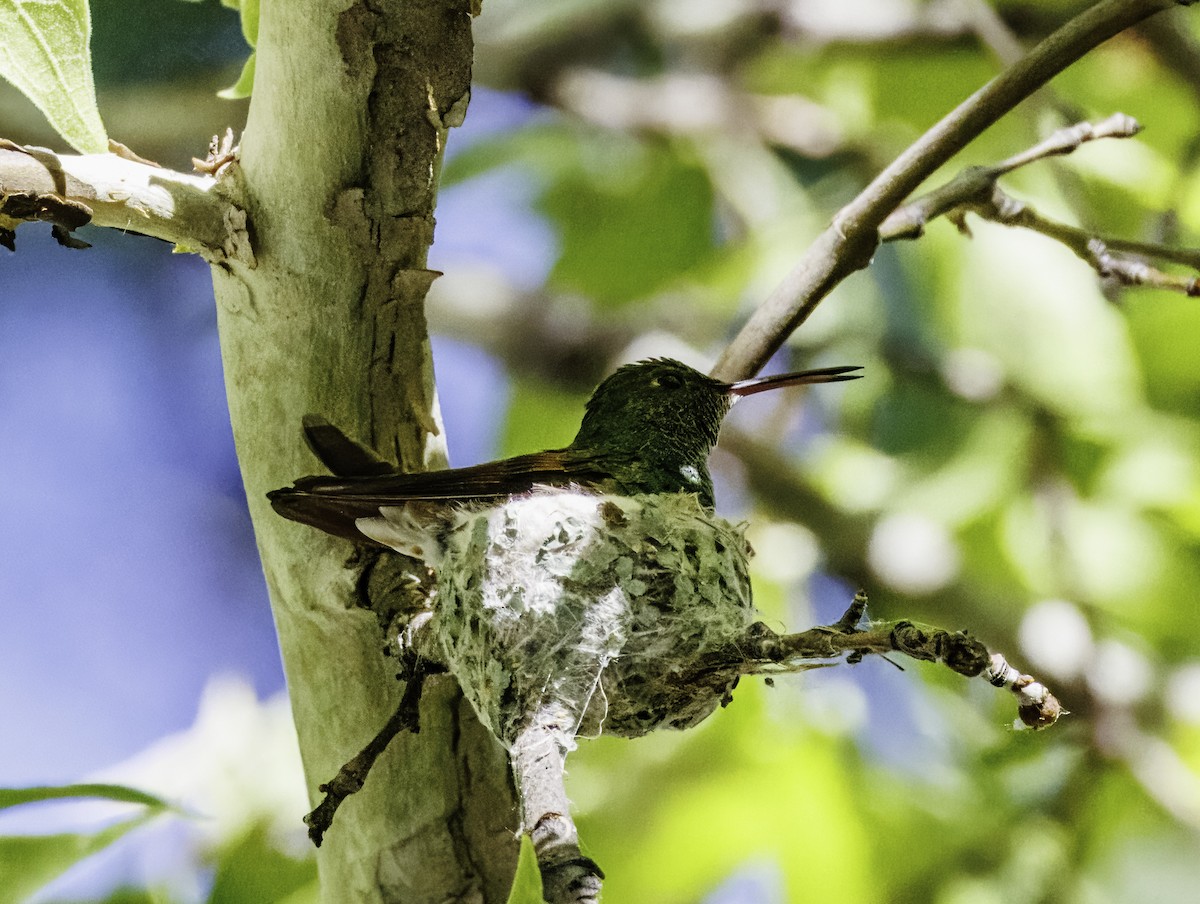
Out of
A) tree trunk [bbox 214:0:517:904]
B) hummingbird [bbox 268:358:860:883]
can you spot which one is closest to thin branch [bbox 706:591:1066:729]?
hummingbird [bbox 268:358:860:883]

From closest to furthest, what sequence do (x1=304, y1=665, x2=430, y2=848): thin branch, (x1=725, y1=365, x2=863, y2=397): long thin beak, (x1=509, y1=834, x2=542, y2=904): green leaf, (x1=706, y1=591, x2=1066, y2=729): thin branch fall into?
(x1=706, y1=591, x2=1066, y2=729): thin branch → (x1=509, y1=834, x2=542, y2=904): green leaf → (x1=304, y1=665, x2=430, y2=848): thin branch → (x1=725, y1=365, x2=863, y2=397): long thin beak

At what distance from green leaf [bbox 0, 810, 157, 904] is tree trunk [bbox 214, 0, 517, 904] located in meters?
0.56

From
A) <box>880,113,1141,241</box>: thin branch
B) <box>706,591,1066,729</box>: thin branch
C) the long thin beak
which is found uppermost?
<box>880,113,1141,241</box>: thin branch

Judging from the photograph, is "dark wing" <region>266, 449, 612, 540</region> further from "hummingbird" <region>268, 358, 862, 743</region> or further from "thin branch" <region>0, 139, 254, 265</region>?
"thin branch" <region>0, 139, 254, 265</region>

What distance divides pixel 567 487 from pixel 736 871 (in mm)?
1731

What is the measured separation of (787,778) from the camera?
320cm

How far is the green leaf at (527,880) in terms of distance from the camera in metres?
1.23

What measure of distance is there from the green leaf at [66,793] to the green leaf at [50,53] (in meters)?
1.00

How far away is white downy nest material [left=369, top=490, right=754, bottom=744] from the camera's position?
153cm

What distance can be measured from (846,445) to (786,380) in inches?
68.6

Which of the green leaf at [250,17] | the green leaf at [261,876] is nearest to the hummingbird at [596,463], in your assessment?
the green leaf at [250,17]

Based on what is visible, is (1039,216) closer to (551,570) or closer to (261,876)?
(551,570)

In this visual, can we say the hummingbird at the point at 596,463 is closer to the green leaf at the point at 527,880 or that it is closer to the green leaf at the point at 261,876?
the green leaf at the point at 527,880

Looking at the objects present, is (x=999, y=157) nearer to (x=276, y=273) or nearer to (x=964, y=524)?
(x=964, y=524)
